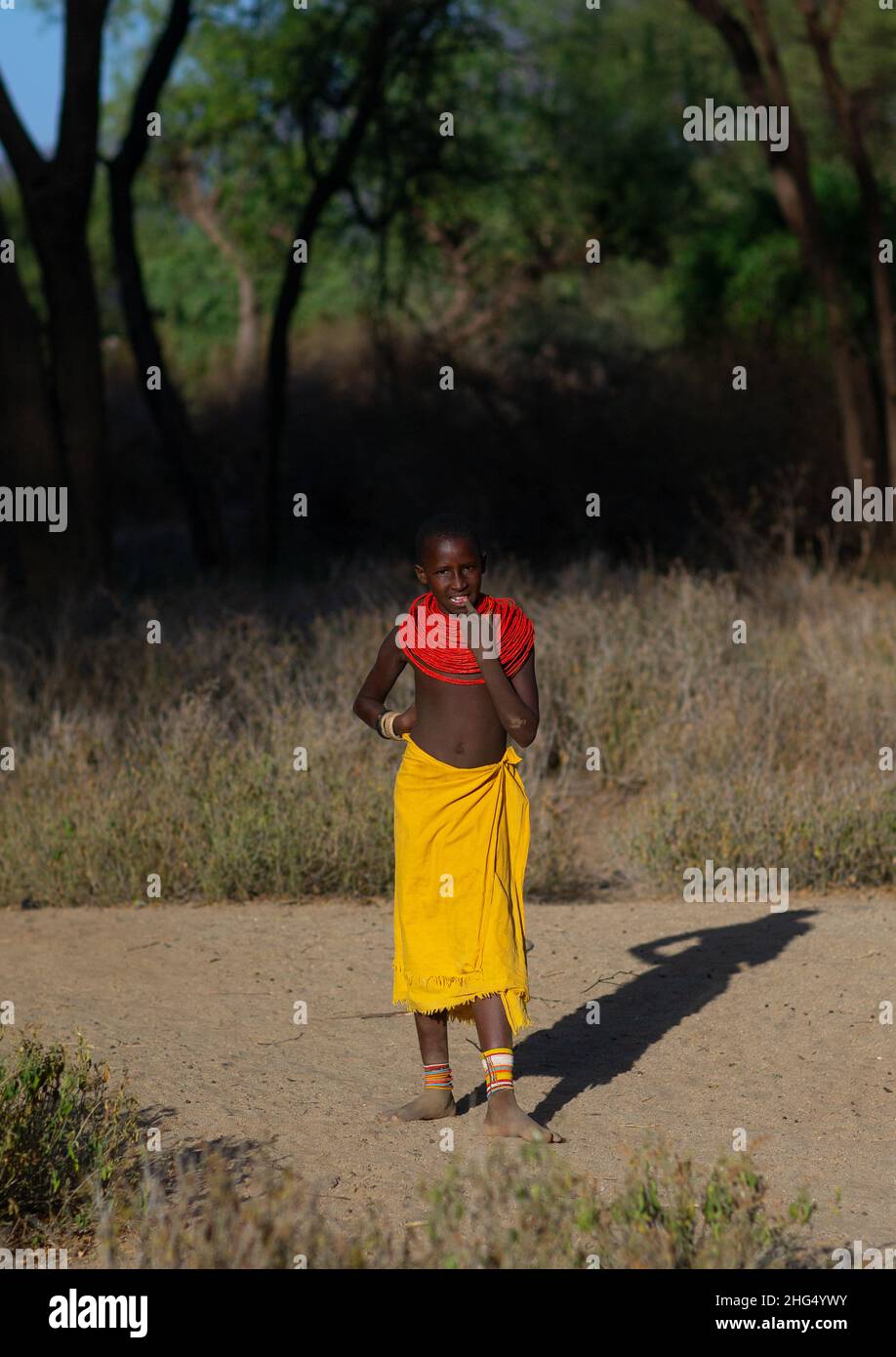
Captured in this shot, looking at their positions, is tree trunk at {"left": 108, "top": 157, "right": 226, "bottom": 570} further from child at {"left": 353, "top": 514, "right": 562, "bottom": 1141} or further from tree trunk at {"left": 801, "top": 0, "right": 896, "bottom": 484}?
child at {"left": 353, "top": 514, "right": 562, "bottom": 1141}

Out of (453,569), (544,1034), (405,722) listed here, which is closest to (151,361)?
(544,1034)

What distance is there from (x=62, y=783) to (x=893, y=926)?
135 inches

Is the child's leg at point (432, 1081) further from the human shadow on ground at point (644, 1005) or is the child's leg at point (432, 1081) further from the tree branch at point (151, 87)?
the tree branch at point (151, 87)

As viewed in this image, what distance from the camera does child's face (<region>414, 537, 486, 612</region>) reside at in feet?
12.6

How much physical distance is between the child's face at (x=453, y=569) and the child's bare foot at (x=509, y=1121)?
1.17m

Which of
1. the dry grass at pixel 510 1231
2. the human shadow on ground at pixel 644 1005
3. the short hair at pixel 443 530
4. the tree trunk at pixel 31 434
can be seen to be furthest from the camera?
the tree trunk at pixel 31 434

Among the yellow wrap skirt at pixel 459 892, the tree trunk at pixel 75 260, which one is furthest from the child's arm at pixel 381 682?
the tree trunk at pixel 75 260

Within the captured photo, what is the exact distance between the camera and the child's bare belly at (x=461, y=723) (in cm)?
400

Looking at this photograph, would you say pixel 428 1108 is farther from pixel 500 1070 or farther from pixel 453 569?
pixel 453 569

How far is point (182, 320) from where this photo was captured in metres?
29.1

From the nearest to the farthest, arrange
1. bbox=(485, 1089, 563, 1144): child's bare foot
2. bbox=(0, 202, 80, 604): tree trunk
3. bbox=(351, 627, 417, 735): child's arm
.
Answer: bbox=(485, 1089, 563, 1144): child's bare foot → bbox=(351, 627, 417, 735): child's arm → bbox=(0, 202, 80, 604): tree trunk

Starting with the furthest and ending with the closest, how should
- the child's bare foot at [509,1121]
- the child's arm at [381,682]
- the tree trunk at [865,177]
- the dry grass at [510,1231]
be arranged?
the tree trunk at [865,177]
the child's arm at [381,682]
the child's bare foot at [509,1121]
the dry grass at [510,1231]

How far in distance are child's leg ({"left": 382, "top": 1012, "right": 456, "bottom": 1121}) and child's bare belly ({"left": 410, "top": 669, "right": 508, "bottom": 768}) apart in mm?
677

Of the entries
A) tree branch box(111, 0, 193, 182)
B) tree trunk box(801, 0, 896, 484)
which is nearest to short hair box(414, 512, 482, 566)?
tree trunk box(801, 0, 896, 484)
